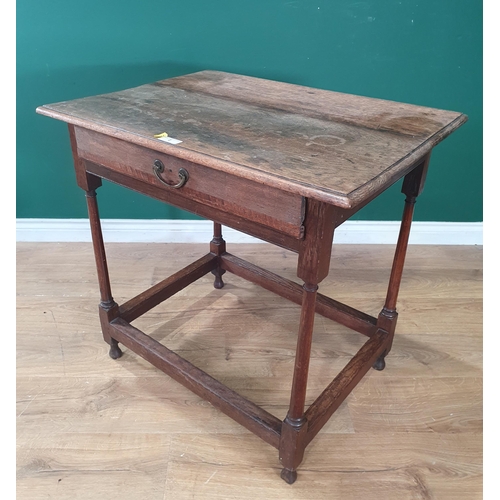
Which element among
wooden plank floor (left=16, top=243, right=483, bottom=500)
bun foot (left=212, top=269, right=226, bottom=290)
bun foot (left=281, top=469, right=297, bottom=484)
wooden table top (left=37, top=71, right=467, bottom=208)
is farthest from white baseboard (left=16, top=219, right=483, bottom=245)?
bun foot (left=281, top=469, right=297, bottom=484)

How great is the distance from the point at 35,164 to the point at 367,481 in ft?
5.55

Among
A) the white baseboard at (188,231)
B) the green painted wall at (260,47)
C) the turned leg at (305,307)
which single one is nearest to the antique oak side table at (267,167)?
the turned leg at (305,307)

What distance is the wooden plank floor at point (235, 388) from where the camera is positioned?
47.4 inches

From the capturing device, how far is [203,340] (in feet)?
5.37

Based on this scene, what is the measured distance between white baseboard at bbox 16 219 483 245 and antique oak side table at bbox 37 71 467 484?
2.18ft

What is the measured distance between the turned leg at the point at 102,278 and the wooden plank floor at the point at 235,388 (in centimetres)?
7

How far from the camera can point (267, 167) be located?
897 mm

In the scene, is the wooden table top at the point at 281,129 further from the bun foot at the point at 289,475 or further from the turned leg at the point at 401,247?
the bun foot at the point at 289,475

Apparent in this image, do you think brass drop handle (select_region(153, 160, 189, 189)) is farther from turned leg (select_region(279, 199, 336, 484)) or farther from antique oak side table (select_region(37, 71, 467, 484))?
turned leg (select_region(279, 199, 336, 484))

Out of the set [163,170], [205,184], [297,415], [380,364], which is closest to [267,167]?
[205,184]

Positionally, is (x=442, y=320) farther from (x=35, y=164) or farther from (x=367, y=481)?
(x=35, y=164)

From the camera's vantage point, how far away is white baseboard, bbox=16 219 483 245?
6.99 ft

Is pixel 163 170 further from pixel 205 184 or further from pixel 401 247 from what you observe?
pixel 401 247

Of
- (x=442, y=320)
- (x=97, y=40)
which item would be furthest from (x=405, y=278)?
(x=97, y=40)
